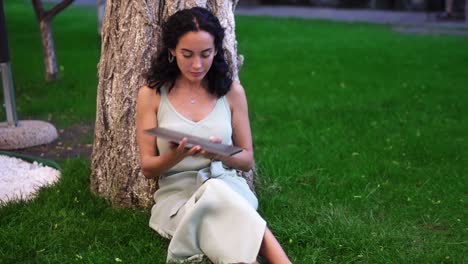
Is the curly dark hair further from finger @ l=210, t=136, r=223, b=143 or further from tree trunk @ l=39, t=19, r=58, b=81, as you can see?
tree trunk @ l=39, t=19, r=58, b=81

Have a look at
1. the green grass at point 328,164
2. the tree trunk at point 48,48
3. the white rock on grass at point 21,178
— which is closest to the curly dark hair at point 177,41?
the green grass at point 328,164

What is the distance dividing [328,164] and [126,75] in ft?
5.77

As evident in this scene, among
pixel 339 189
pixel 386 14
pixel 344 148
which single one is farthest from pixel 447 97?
pixel 386 14

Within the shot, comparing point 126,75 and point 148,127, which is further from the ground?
point 126,75

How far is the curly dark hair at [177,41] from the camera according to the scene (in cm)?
314

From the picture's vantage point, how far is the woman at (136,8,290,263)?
9.94 feet

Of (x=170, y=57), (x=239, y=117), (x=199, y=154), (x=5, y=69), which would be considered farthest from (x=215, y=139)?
(x=5, y=69)

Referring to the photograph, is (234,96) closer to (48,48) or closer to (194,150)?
(194,150)

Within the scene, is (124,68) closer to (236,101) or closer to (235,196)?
(236,101)

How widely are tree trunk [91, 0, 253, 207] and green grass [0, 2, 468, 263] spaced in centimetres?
17

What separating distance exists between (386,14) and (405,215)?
502 inches

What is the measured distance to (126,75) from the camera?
12.5 feet

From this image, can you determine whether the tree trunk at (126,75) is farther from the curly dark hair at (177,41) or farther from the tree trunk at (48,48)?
the tree trunk at (48,48)

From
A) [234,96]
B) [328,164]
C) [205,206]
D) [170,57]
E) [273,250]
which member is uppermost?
[170,57]
